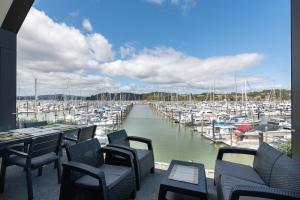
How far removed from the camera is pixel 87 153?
2.14 meters

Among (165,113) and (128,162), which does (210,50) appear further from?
(165,113)

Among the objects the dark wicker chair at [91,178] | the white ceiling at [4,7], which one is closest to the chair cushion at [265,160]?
the dark wicker chair at [91,178]

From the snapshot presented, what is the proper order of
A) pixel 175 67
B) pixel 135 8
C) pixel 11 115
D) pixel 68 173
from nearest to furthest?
1. pixel 68 173
2. pixel 11 115
3. pixel 135 8
4. pixel 175 67

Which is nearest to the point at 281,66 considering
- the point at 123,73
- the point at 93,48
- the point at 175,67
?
the point at 93,48

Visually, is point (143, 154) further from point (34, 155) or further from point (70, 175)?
point (34, 155)

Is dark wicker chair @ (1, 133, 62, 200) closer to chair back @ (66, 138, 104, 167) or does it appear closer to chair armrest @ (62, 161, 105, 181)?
chair back @ (66, 138, 104, 167)

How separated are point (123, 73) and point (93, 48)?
19.1ft

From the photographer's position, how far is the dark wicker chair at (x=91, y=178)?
1.66 meters

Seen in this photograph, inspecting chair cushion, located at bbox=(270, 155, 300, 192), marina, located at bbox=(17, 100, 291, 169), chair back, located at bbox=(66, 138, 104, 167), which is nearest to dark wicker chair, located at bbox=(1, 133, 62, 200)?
chair back, located at bbox=(66, 138, 104, 167)

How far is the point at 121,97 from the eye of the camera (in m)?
18.9

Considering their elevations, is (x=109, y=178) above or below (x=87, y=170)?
below

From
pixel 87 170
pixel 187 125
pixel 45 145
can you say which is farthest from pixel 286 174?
pixel 187 125

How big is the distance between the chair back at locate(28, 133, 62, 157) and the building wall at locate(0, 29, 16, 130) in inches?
104

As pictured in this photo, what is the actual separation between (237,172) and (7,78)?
5349 millimetres
